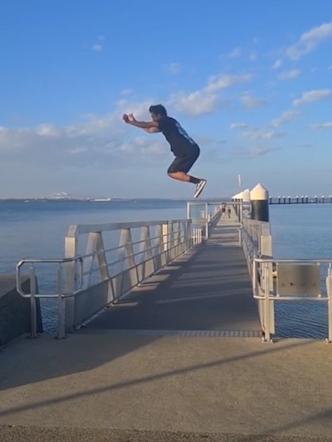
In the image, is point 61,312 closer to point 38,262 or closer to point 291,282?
point 38,262

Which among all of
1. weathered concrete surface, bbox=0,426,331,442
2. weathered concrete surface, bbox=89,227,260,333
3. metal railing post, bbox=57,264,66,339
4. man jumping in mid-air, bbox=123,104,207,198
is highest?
man jumping in mid-air, bbox=123,104,207,198

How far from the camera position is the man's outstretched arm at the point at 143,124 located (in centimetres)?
1012

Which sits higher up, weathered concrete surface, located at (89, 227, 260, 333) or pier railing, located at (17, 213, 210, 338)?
pier railing, located at (17, 213, 210, 338)

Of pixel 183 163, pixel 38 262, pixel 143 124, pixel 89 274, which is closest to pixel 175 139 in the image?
pixel 183 163

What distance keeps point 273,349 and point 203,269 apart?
9.47m

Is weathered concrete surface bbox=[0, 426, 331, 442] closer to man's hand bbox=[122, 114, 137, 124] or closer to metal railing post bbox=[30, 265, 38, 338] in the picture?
metal railing post bbox=[30, 265, 38, 338]

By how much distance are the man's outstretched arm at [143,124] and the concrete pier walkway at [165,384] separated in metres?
3.19

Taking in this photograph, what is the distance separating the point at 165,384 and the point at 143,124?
A: 556 cm

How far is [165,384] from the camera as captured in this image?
562 centimetres

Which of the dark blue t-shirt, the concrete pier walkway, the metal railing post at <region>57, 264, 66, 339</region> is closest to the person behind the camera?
the concrete pier walkway

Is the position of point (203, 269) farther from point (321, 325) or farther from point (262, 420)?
point (262, 420)

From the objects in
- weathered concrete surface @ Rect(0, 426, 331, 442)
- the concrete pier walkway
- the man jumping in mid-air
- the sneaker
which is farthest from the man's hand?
weathered concrete surface @ Rect(0, 426, 331, 442)

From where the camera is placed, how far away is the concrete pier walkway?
453 centimetres

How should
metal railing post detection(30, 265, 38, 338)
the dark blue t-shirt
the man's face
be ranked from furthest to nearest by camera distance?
the dark blue t-shirt → the man's face → metal railing post detection(30, 265, 38, 338)
